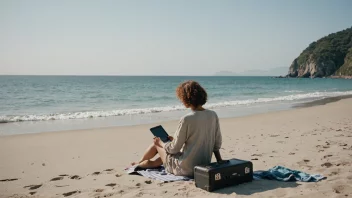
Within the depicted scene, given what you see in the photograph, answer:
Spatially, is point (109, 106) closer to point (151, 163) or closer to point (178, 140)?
point (151, 163)

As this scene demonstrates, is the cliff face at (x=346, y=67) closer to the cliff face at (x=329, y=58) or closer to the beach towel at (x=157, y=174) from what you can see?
the cliff face at (x=329, y=58)

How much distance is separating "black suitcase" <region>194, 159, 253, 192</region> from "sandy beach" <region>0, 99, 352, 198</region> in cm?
9

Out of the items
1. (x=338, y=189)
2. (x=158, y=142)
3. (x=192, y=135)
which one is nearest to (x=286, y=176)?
(x=338, y=189)

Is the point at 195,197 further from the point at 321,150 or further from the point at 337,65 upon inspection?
the point at 337,65

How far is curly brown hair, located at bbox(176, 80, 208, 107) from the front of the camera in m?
4.26

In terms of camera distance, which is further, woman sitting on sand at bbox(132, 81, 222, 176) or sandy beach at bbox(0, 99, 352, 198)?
woman sitting on sand at bbox(132, 81, 222, 176)

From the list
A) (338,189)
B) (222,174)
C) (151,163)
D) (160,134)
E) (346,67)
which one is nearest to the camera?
(338,189)

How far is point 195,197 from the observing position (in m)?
3.87

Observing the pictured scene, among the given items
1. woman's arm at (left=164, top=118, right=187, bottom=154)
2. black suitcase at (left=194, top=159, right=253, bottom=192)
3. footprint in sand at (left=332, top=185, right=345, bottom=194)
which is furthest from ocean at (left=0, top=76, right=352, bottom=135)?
footprint in sand at (left=332, top=185, right=345, bottom=194)

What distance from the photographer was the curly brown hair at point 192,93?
4262 mm

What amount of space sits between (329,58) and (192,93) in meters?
112

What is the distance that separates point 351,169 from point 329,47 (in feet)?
378

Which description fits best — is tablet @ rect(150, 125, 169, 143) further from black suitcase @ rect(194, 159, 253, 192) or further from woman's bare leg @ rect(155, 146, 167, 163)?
black suitcase @ rect(194, 159, 253, 192)

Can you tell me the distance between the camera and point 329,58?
103 m
